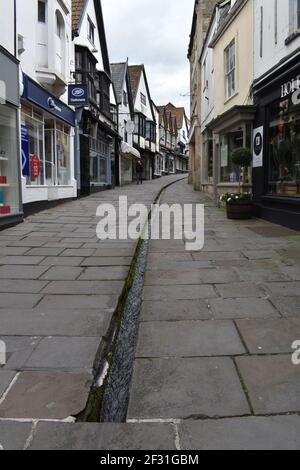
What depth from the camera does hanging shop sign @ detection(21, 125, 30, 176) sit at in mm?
11742

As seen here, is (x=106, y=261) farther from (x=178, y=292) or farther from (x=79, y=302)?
(x=79, y=302)

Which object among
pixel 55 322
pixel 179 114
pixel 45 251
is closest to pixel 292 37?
pixel 45 251

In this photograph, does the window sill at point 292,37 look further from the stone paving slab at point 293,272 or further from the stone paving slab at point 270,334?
the stone paving slab at point 270,334

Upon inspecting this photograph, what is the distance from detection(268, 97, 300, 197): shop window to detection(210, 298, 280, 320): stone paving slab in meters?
5.65

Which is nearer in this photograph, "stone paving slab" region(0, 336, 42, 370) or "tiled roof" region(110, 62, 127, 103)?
"stone paving slab" region(0, 336, 42, 370)

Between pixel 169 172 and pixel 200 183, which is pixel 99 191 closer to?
pixel 200 183

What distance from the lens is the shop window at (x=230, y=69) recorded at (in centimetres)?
1436

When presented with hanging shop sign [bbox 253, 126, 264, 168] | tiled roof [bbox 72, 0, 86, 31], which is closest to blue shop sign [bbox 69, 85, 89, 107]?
tiled roof [bbox 72, 0, 86, 31]

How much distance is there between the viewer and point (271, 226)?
10.2 m

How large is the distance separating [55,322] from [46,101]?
36.6ft

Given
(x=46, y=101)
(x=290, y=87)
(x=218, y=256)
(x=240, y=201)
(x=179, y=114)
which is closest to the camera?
(x=218, y=256)

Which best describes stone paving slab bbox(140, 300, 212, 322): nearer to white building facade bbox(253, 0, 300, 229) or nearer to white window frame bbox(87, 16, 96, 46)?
white building facade bbox(253, 0, 300, 229)

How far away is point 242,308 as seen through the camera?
14.5ft

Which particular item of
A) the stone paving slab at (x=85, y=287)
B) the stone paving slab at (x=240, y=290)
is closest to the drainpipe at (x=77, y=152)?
the stone paving slab at (x=85, y=287)
